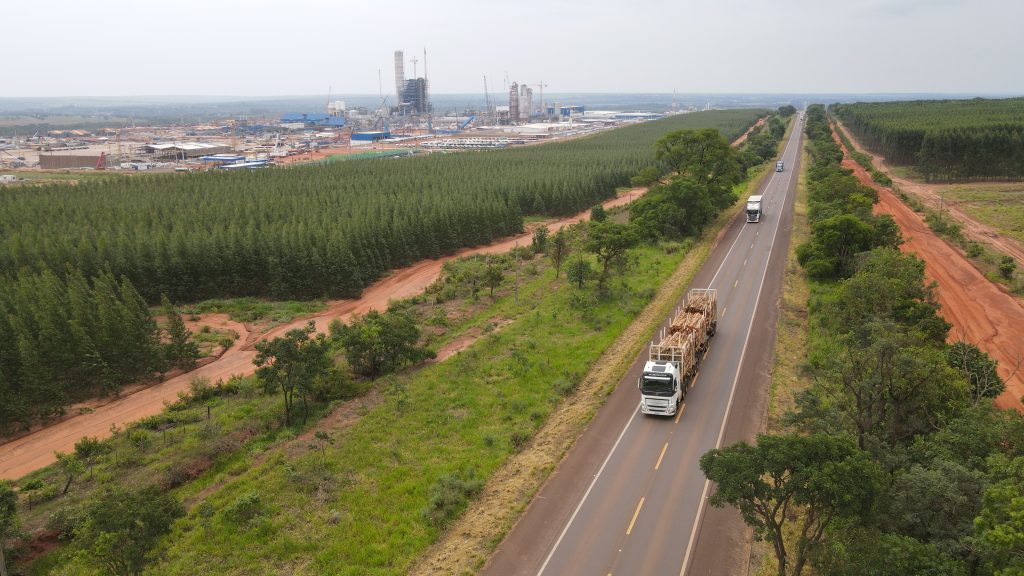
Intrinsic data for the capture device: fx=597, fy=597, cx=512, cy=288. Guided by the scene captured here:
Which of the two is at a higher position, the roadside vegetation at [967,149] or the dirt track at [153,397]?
the roadside vegetation at [967,149]

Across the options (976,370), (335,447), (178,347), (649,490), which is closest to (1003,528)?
(649,490)

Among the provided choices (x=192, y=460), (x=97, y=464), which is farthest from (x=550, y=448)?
(x=97, y=464)

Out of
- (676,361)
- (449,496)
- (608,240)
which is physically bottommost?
(449,496)

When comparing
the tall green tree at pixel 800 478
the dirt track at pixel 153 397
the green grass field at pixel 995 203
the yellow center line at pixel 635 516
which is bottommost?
the dirt track at pixel 153 397

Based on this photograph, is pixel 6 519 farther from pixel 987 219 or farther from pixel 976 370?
pixel 987 219

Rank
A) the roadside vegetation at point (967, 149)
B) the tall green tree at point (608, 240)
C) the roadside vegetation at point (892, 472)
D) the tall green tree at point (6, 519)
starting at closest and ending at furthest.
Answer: the roadside vegetation at point (892, 472)
the tall green tree at point (6, 519)
the tall green tree at point (608, 240)
the roadside vegetation at point (967, 149)

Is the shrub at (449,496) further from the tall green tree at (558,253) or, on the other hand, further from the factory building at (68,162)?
the factory building at (68,162)

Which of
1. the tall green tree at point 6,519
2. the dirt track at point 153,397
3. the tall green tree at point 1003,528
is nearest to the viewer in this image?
the tall green tree at point 1003,528

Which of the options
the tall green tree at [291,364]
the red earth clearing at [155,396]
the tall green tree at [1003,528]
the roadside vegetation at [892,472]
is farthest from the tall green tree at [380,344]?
the tall green tree at [1003,528]
